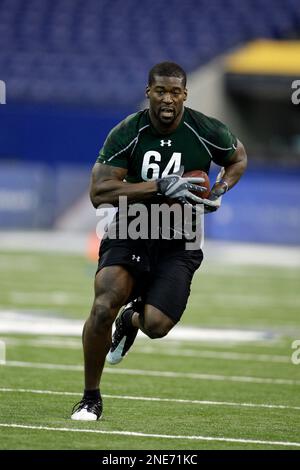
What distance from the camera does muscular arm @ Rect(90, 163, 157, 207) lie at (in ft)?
21.1

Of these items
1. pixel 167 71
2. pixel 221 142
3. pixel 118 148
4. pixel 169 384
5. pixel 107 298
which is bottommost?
pixel 169 384

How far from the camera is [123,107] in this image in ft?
87.7

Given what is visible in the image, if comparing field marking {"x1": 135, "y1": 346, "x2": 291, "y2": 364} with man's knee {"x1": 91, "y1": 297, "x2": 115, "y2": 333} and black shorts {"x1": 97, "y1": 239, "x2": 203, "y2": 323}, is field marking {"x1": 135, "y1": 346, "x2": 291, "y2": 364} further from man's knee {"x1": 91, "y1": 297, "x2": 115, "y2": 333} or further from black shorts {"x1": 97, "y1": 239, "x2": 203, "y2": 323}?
man's knee {"x1": 91, "y1": 297, "x2": 115, "y2": 333}

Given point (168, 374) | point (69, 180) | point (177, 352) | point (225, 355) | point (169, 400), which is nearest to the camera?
point (169, 400)

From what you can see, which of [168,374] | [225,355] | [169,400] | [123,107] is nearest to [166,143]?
[169,400]

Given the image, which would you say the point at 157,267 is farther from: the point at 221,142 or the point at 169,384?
the point at 169,384

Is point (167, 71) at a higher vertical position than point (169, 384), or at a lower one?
higher

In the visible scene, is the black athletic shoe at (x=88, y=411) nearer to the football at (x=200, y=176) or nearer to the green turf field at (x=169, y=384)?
the green turf field at (x=169, y=384)

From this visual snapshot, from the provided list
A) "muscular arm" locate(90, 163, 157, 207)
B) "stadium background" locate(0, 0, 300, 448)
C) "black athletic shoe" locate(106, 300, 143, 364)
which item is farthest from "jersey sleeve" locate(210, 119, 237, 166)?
"stadium background" locate(0, 0, 300, 448)

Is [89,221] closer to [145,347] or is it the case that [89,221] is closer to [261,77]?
[261,77]

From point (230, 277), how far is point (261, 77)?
11627mm

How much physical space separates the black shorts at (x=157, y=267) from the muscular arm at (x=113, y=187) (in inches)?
10.9

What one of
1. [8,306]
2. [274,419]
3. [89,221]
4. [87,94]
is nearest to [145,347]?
[8,306]

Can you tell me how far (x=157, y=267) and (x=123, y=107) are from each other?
20.2 m
